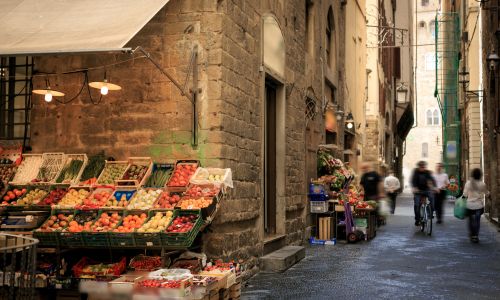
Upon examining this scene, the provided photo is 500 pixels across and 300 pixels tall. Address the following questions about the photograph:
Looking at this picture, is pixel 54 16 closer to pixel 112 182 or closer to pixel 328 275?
pixel 112 182

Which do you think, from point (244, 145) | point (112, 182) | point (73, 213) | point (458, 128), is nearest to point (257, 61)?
point (244, 145)

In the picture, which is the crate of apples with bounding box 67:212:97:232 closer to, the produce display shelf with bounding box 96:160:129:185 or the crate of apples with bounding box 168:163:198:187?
the produce display shelf with bounding box 96:160:129:185

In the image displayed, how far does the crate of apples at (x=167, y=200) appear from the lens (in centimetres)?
784

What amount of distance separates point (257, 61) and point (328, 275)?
3697mm

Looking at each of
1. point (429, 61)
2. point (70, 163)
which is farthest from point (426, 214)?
point (429, 61)

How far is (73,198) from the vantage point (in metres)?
8.11

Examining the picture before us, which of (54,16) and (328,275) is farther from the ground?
(54,16)

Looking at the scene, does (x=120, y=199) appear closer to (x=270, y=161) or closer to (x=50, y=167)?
(x=50, y=167)

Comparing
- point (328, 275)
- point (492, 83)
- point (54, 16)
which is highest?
point (492, 83)

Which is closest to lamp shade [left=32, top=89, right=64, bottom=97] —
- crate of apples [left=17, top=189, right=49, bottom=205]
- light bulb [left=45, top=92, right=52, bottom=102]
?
light bulb [left=45, top=92, right=52, bottom=102]

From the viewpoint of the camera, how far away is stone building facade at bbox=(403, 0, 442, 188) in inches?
2896

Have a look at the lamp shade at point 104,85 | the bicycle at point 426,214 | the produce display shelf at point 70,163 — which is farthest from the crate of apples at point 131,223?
the bicycle at point 426,214

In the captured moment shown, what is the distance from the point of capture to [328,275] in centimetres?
1008

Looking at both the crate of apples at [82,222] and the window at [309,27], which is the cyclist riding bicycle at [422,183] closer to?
the window at [309,27]
